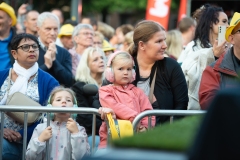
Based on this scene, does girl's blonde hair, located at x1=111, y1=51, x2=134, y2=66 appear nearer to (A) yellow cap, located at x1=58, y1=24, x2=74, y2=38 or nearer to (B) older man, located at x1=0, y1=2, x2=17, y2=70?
(B) older man, located at x1=0, y1=2, x2=17, y2=70

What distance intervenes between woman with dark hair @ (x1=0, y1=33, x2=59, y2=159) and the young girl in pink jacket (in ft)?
2.92

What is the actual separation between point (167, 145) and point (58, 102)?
174 inches

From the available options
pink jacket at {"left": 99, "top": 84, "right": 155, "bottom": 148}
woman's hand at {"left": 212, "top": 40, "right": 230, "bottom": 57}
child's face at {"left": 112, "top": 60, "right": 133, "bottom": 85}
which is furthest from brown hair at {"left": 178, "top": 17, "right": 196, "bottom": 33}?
pink jacket at {"left": 99, "top": 84, "right": 155, "bottom": 148}

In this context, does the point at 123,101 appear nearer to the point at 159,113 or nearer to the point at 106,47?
the point at 159,113

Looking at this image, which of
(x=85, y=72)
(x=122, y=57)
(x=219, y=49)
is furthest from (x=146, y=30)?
(x=85, y=72)

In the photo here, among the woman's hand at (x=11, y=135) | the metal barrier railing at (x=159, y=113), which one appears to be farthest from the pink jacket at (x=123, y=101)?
the woman's hand at (x=11, y=135)

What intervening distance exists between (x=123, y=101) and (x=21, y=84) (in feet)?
4.56

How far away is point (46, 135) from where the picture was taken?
6.64m

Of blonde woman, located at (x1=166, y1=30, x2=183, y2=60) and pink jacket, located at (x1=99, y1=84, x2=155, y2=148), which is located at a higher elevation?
blonde woman, located at (x1=166, y1=30, x2=183, y2=60)

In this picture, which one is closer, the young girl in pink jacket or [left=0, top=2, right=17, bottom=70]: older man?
the young girl in pink jacket

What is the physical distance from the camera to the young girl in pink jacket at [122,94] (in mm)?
6641

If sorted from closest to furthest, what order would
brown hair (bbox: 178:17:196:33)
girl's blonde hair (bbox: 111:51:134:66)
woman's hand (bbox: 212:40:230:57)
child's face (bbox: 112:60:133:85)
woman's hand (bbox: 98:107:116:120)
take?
woman's hand (bbox: 98:107:116:120) → child's face (bbox: 112:60:133:85) → girl's blonde hair (bbox: 111:51:134:66) → woman's hand (bbox: 212:40:230:57) → brown hair (bbox: 178:17:196:33)

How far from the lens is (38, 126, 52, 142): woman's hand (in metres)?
6.63

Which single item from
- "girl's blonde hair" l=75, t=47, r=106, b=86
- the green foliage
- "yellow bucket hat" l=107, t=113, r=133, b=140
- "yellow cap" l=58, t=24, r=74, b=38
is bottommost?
"yellow bucket hat" l=107, t=113, r=133, b=140
